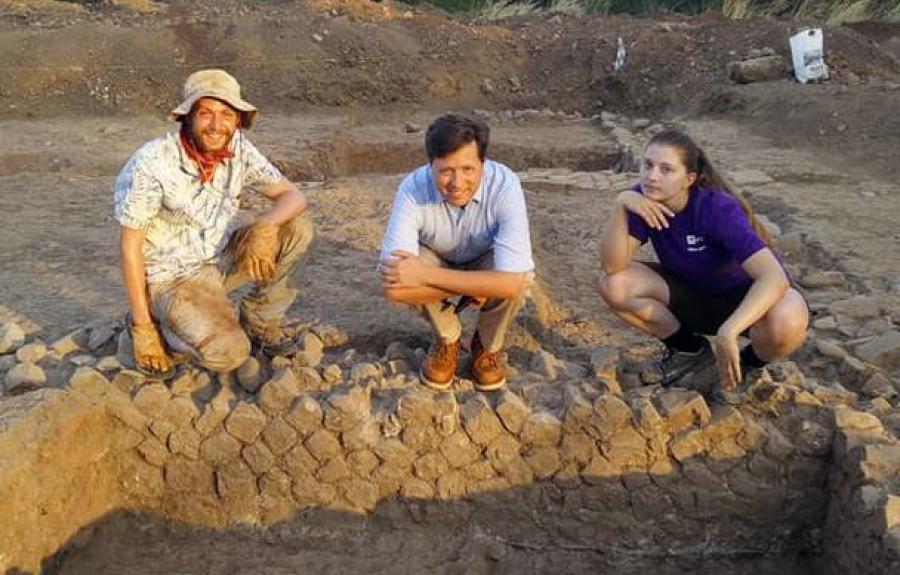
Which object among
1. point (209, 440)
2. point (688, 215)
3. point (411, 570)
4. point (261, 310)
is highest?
point (688, 215)

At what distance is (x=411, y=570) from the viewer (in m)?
3.61

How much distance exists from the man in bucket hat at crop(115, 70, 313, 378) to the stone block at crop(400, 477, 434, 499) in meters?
0.82

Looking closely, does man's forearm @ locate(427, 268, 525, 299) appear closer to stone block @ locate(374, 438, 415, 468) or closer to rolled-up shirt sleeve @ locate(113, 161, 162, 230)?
stone block @ locate(374, 438, 415, 468)

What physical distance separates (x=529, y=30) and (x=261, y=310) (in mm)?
10817

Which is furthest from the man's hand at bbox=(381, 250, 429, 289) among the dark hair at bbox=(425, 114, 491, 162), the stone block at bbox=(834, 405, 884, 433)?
the stone block at bbox=(834, 405, 884, 433)

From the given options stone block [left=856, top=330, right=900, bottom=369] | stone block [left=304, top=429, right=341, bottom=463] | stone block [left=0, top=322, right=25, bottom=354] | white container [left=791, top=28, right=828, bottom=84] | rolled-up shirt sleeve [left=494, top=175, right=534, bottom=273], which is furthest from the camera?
white container [left=791, top=28, right=828, bottom=84]

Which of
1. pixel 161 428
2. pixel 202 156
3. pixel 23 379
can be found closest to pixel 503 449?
pixel 161 428

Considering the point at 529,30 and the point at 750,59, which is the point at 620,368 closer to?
the point at 750,59

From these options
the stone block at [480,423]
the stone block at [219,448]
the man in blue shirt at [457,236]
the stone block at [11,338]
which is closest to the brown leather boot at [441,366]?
the man in blue shirt at [457,236]

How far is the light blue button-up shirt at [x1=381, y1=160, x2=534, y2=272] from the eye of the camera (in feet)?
11.5

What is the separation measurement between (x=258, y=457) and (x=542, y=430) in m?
1.13

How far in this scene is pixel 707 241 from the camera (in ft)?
11.7

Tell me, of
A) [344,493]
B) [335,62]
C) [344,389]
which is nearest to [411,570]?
[344,493]

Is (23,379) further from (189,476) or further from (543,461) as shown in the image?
(543,461)
